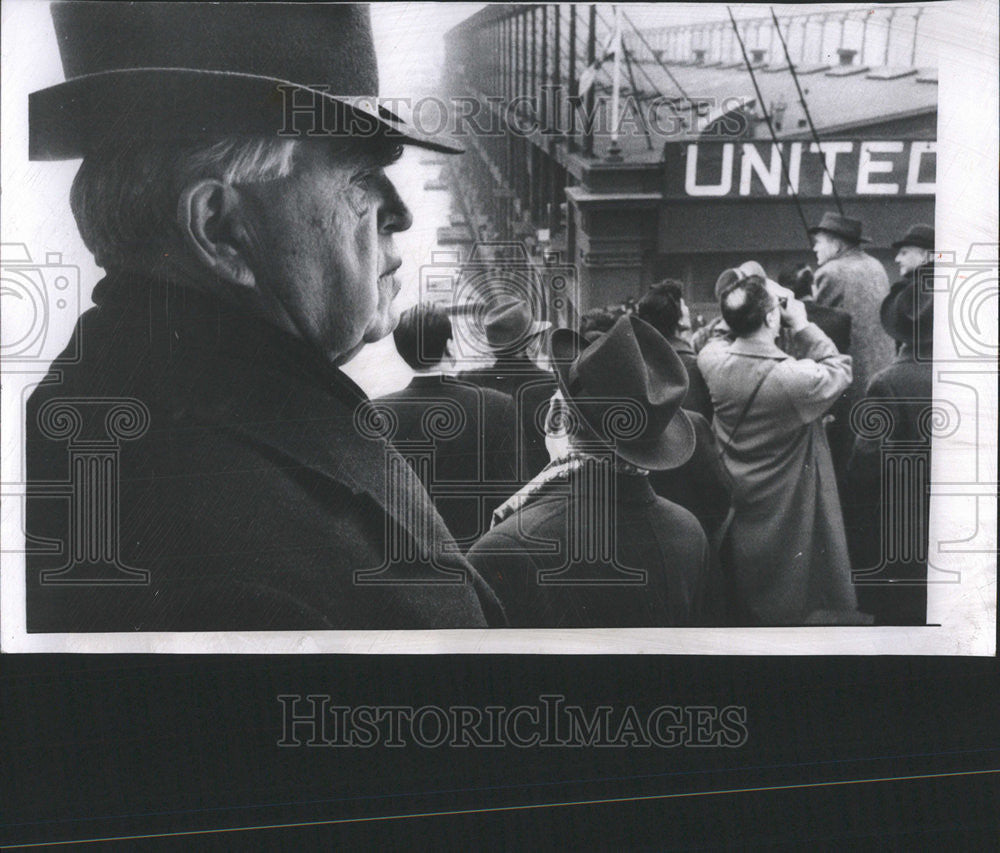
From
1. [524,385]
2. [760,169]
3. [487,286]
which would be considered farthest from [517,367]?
[760,169]

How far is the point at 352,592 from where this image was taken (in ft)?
11.3

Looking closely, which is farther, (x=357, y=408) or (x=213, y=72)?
(x=357, y=408)

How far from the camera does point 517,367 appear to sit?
11.3 ft

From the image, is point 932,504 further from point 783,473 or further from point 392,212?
point 392,212

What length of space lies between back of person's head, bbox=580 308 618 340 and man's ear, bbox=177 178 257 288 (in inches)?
42.6

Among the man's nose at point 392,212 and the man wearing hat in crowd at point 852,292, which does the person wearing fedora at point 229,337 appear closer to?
the man's nose at point 392,212

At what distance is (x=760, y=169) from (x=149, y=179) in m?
1.99

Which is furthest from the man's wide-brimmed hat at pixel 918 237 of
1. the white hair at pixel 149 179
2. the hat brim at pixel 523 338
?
the white hair at pixel 149 179

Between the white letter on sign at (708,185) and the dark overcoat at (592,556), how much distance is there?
982 millimetres

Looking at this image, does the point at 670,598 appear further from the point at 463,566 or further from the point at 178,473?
the point at 178,473

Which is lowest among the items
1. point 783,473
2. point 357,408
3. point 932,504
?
point 932,504

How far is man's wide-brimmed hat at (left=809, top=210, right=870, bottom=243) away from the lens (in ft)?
11.5
